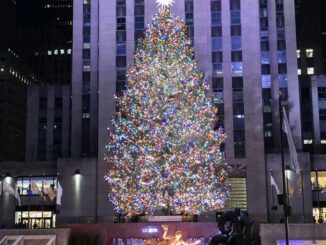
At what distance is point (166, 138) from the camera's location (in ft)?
163

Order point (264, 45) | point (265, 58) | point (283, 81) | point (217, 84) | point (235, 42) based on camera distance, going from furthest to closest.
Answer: point (264, 45) → point (265, 58) → point (283, 81) → point (235, 42) → point (217, 84)

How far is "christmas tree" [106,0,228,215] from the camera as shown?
161 feet

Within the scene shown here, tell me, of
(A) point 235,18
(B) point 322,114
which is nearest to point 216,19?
(A) point 235,18

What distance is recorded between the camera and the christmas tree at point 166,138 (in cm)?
4919

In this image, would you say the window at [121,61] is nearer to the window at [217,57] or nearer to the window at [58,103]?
the window at [217,57]

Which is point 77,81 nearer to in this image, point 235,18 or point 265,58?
point 235,18

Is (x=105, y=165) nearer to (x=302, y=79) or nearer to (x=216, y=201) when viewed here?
(x=216, y=201)

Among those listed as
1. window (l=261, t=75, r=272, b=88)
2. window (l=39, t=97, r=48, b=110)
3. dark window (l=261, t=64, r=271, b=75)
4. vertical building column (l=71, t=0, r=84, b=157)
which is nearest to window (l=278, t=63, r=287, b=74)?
dark window (l=261, t=64, r=271, b=75)

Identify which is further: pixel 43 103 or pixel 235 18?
pixel 43 103

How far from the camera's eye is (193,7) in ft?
232

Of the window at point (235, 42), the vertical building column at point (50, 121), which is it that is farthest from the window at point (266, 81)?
the vertical building column at point (50, 121)

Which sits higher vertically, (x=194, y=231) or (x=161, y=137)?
(x=161, y=137)

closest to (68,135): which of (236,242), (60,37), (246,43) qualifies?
(246,43)

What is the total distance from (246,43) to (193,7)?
7414 mm
